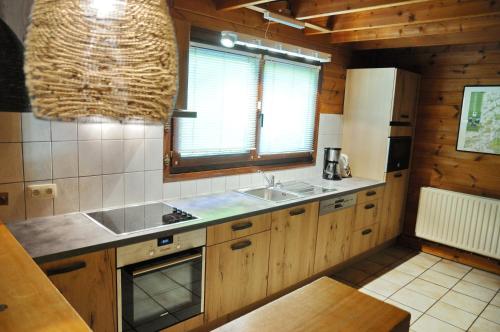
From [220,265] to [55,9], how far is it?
2107 mm

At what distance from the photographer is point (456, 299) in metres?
3.41

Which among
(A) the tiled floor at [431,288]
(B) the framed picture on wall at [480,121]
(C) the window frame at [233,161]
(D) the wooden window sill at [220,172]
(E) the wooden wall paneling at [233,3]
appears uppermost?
(E) the wooden wall paneling at [233,3]

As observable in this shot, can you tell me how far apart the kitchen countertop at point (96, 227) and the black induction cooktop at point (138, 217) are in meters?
0.06

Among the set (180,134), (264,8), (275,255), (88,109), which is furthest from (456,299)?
(88,109)

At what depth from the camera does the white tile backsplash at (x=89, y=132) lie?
2.37 metres

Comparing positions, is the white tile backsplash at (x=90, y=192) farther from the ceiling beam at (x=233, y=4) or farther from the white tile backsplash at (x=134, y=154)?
the ceiling beam at (x=233, y=4)

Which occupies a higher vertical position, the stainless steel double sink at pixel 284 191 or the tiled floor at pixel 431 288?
the stainless steel double sink at pixel 284 191

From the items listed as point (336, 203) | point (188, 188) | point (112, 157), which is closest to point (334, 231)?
point (336, 203)

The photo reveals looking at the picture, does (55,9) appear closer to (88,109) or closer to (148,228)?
(88,109)

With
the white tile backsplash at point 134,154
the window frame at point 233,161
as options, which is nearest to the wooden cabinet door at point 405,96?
the window frame at point 233,161

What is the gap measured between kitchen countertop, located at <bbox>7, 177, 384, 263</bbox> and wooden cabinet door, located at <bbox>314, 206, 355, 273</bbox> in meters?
0.46

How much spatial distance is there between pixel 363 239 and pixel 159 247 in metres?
2.54

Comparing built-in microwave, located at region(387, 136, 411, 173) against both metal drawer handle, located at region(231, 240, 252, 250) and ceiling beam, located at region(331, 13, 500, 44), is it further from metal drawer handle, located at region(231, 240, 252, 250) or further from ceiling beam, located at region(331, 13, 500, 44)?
metal drawer handle, located at region(231, 240, 252, 250)

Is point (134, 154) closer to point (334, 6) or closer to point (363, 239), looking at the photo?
point (334, 6)
